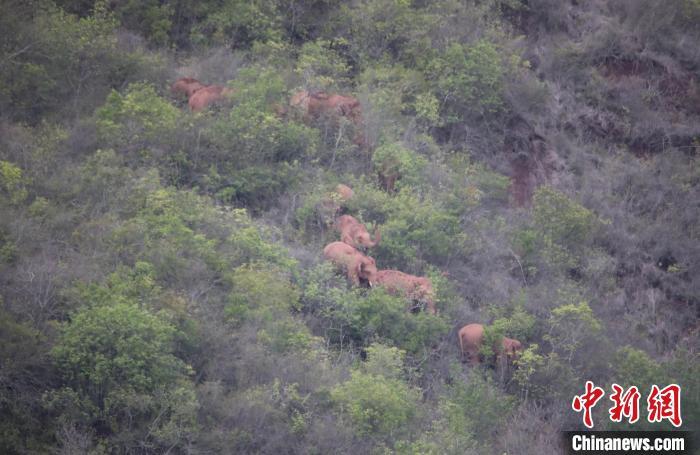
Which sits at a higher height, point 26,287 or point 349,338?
point 26,287

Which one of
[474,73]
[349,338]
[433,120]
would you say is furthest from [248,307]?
[474,73]

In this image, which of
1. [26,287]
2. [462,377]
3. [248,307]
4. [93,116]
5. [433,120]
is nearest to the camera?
[26,287]

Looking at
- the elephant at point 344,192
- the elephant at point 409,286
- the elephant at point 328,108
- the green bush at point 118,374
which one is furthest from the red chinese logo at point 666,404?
the elephant at point 328,108

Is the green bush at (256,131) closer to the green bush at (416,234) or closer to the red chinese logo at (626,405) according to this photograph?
the green bush at (416,234)

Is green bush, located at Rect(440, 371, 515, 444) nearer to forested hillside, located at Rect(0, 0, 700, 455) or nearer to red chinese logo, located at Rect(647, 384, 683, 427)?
forested hillside, located at Rect(0, 0, 700, 455)

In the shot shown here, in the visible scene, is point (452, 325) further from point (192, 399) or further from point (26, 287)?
point (26, 287)

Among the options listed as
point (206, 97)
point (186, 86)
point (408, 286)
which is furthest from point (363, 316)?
point (186, 86)

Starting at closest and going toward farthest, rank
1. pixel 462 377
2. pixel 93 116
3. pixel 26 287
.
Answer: pixel 26 287
pixel 462 377
pixel 93 116
